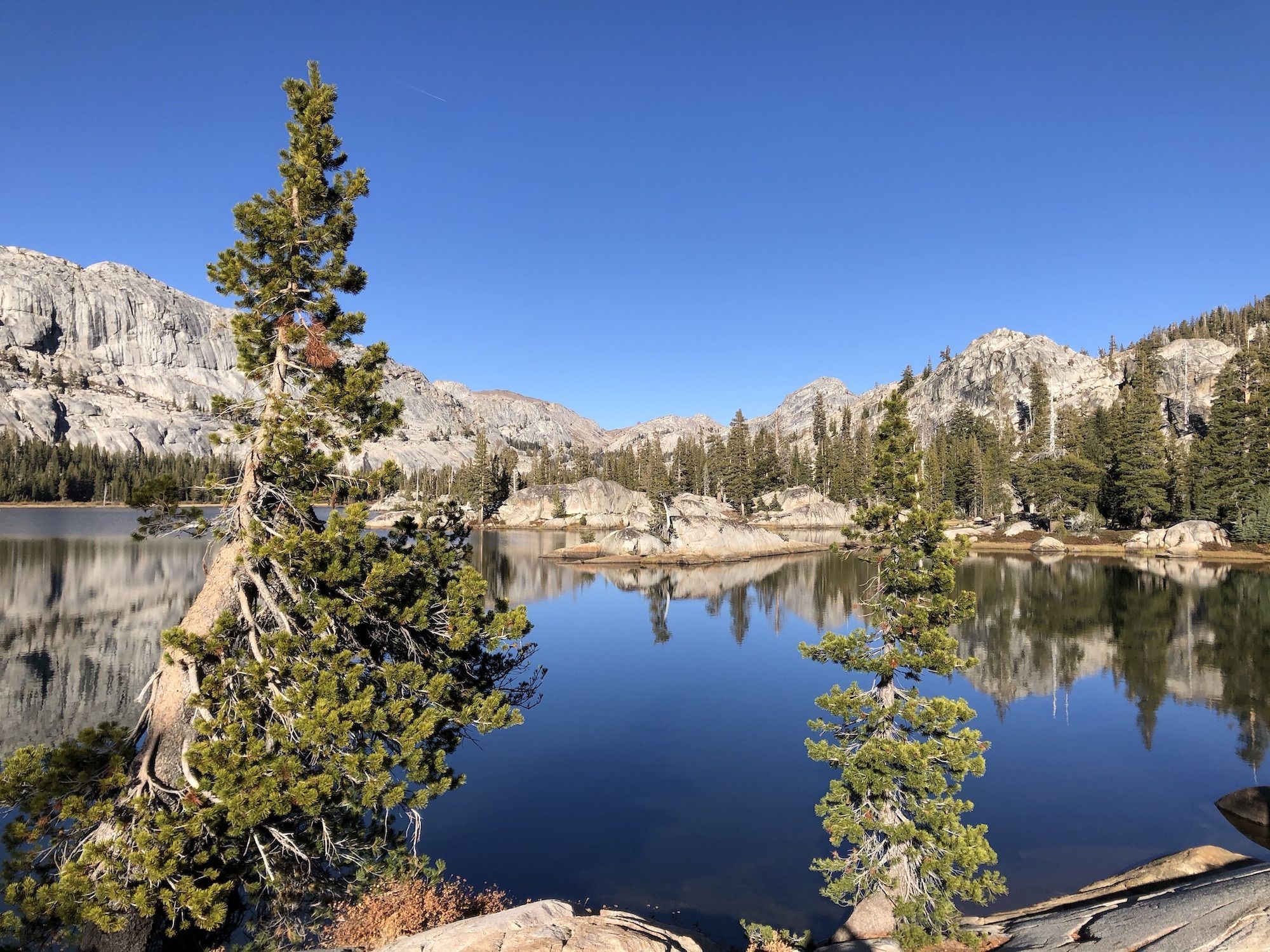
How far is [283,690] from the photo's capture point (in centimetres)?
1077

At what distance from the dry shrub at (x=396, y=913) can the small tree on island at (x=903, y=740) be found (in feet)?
25.3

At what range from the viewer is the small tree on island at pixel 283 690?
8961 millimetres

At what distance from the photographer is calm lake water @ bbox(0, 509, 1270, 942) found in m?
18.1

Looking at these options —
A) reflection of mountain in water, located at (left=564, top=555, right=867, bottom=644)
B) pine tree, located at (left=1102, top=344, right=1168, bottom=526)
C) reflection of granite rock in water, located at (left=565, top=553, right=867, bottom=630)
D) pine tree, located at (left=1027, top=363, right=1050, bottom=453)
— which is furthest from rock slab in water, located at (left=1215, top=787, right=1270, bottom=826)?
pine tree, located at (left=1027, top=363, right=1050, bottom=453)

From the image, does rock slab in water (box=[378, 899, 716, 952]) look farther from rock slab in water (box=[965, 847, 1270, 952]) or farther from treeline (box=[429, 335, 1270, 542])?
treeline (box=[429, 335, 1270, 542])

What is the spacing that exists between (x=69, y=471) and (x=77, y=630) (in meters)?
149

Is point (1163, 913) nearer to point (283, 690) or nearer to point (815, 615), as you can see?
point (283, 690)

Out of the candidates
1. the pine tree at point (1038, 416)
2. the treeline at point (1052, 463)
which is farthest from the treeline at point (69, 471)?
the pine tree at point (1038, 416)

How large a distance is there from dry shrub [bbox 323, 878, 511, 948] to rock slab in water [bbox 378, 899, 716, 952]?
1017mm

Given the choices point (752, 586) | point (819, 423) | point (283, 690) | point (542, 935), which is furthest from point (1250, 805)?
point (819, 423)

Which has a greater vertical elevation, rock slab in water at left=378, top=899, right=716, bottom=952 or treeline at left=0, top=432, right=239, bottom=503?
treeline at left=0, top=432, right=239, bottom=503

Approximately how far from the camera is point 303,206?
12.7m

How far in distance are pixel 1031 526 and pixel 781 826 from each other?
100234 millimetres

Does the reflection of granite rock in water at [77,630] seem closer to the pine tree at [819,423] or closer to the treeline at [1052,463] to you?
the treeline at [1052,463]
